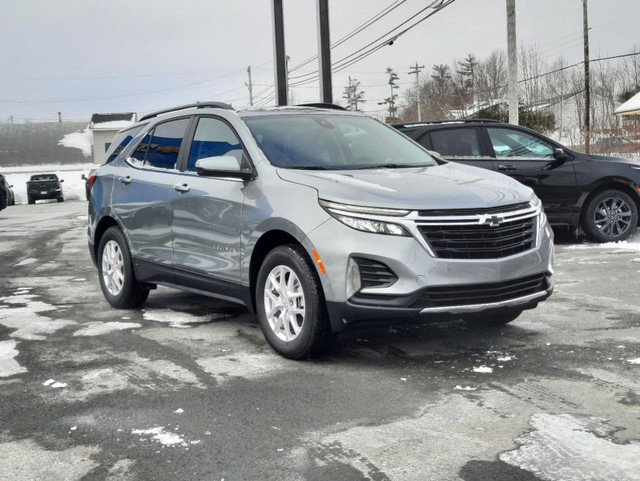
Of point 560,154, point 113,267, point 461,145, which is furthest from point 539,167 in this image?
point 113,267

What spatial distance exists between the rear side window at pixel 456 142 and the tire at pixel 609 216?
1886 millimetres

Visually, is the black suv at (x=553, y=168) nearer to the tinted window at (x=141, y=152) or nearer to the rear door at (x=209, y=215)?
the tinted window at (x=141, y=152)

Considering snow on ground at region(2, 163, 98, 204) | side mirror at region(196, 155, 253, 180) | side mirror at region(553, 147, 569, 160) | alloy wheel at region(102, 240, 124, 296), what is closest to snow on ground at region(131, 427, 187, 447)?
side mirror at region(196, 155, 253, 180)

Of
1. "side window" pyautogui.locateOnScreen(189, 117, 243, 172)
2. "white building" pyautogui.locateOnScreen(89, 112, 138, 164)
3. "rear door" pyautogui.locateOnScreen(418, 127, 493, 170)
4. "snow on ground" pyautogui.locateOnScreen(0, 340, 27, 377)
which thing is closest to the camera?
"snow on ground" pyautogui.locateOnScreen(0, 340, 27, 377)

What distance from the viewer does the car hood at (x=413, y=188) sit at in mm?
5141

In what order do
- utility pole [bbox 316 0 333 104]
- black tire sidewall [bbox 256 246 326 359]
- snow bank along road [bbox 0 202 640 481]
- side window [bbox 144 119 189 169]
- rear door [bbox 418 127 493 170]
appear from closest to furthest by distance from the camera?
snow bank along road [bbox 0 202 640 481], black tire sidewall [bbox 256 246 326 359], side window [bbox 144 119 189 169], rear door [bbox 418 127 493 170], utility pole [bbox 316 0 333 104]

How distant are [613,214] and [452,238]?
7700 millimetres

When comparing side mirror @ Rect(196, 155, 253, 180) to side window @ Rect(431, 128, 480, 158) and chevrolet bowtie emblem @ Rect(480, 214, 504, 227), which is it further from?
side window @ Rect(431, 128, 480, 158)

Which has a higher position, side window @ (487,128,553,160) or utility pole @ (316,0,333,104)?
utility pole @ (316,0,333,104)

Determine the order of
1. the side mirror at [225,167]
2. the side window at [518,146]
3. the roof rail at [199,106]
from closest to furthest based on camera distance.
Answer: the side mirror at [225,167], the roof rail at [199,106], the side window at [518,146]

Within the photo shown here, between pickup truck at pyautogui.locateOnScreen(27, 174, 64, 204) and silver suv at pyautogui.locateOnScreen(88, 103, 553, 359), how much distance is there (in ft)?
123

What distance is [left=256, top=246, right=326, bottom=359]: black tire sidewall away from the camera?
207 inches

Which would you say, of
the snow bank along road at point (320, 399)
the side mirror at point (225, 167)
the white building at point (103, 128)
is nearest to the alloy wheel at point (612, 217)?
the snow bank along road at point (320, 399)

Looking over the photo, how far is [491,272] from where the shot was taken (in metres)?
5.16
